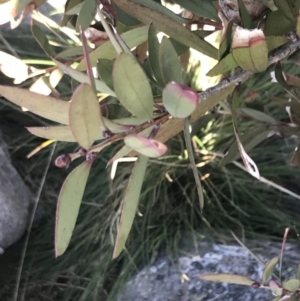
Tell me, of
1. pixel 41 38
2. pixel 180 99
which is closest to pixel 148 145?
pixel 180 99

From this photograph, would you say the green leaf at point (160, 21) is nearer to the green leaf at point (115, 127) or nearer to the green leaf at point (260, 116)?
the green leaf at point (115, 127)

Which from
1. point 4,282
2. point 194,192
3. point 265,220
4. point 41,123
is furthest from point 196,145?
point 4,282

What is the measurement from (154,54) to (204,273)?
1.73 feet

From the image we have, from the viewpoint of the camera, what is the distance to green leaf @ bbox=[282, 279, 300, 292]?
1.59 ft

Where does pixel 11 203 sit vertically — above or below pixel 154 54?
below

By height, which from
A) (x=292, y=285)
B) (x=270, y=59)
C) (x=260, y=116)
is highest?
(x=270, y=59)

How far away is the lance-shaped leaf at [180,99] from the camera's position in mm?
284

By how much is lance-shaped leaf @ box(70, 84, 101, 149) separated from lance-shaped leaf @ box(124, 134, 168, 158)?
0.02m

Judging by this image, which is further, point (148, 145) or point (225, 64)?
point (225, 64)

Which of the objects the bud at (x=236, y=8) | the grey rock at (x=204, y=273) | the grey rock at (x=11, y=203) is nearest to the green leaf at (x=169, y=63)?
the bud at (x=236, y=8)

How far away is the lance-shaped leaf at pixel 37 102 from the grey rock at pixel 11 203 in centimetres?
61

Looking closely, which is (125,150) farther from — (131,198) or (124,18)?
(124,18)

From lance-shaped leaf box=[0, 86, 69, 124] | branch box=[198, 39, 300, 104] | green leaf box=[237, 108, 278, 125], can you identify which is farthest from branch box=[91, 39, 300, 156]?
green leaf box=[237, 108, 278, 125]

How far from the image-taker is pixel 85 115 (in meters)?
0.29
